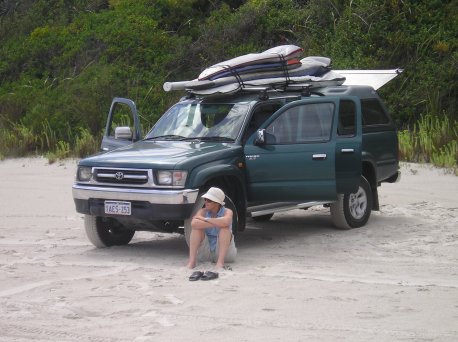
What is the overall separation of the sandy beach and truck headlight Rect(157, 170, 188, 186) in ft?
2.81

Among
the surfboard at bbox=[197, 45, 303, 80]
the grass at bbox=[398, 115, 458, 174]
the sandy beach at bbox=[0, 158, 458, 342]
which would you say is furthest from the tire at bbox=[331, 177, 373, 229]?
the grass at bbox=[398, 115, 458, 174]

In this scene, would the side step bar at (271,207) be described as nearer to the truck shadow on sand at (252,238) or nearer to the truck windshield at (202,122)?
the truck shadow on sand at (252,238)

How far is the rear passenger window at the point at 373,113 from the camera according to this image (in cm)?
1419

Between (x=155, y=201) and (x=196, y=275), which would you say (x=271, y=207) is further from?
(x=196, y=275)

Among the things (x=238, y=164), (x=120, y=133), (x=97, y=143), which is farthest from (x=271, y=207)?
(x=97, y=143)

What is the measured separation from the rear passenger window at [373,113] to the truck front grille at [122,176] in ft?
13.1

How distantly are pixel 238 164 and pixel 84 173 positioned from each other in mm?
1713

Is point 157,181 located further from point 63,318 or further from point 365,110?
point 365,110

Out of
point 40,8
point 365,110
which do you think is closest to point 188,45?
point 40,8

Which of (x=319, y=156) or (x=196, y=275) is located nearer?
(x=196, y=275)

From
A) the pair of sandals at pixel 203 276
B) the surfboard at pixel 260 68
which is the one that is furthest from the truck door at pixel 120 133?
the pair of sandals at pixel 203 276

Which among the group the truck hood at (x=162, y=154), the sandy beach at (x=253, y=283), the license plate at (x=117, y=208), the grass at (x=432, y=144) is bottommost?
the sandy beach at (x=253, y=283)

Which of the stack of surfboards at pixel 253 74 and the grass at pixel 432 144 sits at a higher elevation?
the stack of surfboards at pixel 253 74

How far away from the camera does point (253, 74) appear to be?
12.9 meters
